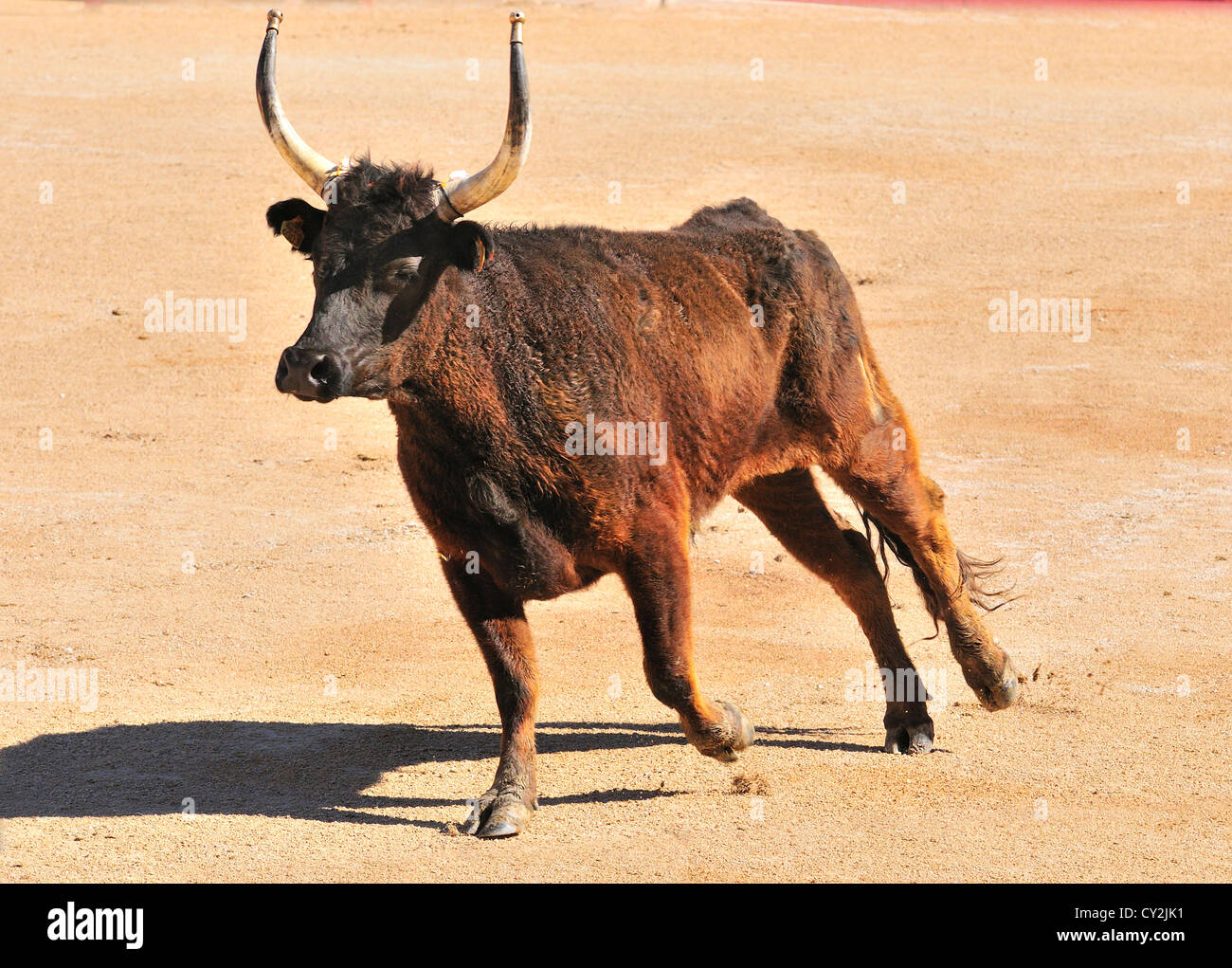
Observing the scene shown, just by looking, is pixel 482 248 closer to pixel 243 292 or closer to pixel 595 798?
pixel 595 798

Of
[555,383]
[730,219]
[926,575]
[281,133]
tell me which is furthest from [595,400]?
[926,575]

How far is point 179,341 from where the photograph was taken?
55.5 feet

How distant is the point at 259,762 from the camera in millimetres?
8234

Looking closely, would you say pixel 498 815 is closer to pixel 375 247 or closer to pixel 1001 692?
pixel 375 247

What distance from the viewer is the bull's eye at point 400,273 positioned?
6730 millimetres

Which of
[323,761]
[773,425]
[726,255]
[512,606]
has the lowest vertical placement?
[323,761]

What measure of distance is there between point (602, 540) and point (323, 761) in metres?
2.07

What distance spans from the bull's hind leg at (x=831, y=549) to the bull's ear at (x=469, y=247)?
240 centimetres

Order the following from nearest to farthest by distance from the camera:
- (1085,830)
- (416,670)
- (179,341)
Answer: (1085,830), (416,670), (179,341)

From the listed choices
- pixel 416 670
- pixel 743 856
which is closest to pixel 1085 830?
pixel 743 856

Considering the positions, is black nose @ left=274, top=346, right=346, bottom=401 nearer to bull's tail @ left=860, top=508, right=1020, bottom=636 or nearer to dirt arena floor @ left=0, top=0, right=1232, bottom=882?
dirt arena floor @ left=0, top=0, right=1232, bottom=882

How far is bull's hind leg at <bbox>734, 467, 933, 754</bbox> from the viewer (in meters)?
8.77

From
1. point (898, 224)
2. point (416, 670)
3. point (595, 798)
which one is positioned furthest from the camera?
point (898, 224)

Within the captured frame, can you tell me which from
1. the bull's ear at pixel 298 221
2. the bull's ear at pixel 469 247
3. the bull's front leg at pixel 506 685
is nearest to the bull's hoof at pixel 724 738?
the bull's front leg at pixel 506 685
